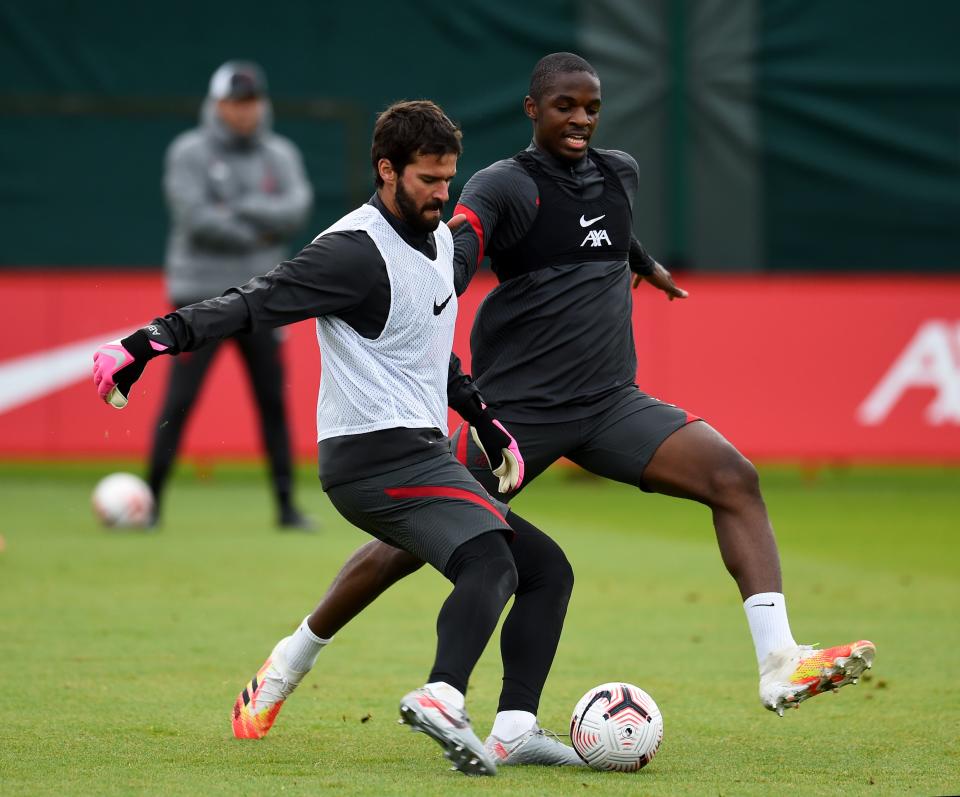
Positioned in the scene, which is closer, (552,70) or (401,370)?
(401,370)

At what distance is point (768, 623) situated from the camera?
5.51 m

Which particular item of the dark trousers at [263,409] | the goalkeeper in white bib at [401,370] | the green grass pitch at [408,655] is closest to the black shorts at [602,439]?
the goalkeeper in white bib at [401,370]

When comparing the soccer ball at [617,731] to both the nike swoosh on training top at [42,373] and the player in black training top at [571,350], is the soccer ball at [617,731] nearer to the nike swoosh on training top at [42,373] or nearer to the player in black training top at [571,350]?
the player in black training top at [571,350]

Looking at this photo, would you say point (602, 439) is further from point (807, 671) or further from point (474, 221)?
point (807, 671)

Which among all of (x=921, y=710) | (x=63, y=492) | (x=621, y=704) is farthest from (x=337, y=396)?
(x=63, y=492)

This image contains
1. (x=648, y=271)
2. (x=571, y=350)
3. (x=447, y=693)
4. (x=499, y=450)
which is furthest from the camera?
(x=648, y=271)

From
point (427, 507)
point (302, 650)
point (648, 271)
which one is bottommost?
point (302, 650)

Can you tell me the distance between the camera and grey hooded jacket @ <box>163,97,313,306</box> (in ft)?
38.0

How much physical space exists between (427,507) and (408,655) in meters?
2.27

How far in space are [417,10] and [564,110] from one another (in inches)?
391

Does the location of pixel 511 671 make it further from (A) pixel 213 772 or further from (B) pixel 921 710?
(B) pixel 921 710

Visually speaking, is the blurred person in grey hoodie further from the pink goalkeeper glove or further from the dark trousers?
the pink goalkeeper glove

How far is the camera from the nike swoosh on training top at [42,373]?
14.5 metres

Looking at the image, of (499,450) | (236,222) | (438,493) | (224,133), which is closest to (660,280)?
(499,450)
